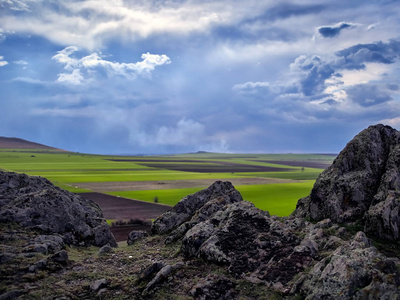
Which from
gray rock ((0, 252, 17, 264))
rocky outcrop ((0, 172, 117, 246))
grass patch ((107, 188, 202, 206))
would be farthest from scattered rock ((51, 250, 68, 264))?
grass patch ((107, 188, 202, 206))

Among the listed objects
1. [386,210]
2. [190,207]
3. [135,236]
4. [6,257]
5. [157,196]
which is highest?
[386,210]

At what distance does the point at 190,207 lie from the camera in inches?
1062

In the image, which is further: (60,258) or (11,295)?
(60,258)

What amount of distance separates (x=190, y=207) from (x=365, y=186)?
1398 cm

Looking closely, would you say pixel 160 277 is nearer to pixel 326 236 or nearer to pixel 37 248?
pixel 37 248

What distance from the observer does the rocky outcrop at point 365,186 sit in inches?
649

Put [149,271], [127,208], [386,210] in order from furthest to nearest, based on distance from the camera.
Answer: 1. [127,208]
2. [386,210]
3. [149,271]

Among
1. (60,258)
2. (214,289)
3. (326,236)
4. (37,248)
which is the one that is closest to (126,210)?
(37,248)

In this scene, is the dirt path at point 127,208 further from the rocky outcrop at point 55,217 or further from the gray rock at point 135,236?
the rocky outcrop at point 55,217

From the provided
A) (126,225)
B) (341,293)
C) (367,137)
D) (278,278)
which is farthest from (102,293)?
(126,225)

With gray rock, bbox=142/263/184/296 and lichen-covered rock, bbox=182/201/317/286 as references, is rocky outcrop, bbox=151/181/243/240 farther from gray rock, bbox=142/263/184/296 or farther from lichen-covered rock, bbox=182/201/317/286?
gray rock, bbox=142/263/184/296

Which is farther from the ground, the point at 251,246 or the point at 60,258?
the point at 251,246

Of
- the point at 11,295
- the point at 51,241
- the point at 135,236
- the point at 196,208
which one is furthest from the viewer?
the point at 196,208

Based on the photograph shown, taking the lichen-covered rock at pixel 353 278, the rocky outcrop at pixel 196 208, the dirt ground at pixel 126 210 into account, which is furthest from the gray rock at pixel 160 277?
the dirt ground at pixel 126 210
